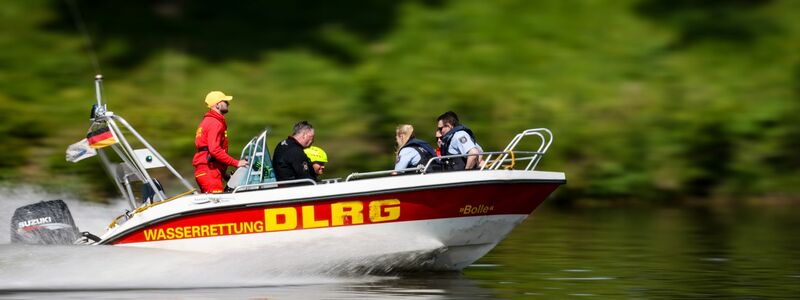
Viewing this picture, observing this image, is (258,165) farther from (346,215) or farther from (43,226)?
(43,226)

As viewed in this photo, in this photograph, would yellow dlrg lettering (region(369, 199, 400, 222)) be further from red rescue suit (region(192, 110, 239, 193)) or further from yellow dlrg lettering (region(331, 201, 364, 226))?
red rescue suit (region(192, 110, 239, 193))

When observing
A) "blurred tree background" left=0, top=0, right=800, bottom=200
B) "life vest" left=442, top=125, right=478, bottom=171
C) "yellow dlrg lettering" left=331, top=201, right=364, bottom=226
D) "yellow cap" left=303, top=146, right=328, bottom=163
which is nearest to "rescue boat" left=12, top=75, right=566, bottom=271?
"yellow dlrg lettering" left=331, top=201, right=364, bottom=226

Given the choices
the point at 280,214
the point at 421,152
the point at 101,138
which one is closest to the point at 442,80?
the point at 421,152

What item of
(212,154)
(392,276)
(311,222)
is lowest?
(392,276)

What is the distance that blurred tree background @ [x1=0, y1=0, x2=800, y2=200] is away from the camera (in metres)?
22.2

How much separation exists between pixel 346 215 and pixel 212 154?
1.43m

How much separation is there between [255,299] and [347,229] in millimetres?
1239

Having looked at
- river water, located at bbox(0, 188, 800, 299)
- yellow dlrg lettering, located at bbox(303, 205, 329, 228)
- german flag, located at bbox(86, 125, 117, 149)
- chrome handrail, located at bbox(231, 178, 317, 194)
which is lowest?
river water, located at bbox(0, 188, 800, 299)

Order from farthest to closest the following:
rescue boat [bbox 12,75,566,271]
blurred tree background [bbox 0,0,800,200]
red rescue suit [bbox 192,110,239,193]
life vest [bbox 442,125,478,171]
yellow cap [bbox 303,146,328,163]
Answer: blurred tree background [bbox 0,0,800,200], yellow cap [bbox 303,146,328,163], life vest [bbox 442,125,478,171], red rescue suit [bbox 192,110,239,193], rescue boat [bbox 12,75,566,271]

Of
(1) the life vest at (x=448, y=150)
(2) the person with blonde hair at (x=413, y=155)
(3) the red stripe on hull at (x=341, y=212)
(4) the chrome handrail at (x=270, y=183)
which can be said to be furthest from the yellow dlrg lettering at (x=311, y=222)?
(1) the life vest at (x=448, y=150)

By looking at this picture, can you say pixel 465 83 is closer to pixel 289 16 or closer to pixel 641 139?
pixel 641 139

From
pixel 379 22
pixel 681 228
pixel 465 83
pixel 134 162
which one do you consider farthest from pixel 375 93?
pixel 134 162

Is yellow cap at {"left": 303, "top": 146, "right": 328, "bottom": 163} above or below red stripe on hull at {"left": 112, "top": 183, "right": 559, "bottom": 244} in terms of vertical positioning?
above

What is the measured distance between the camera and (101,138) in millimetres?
12359
